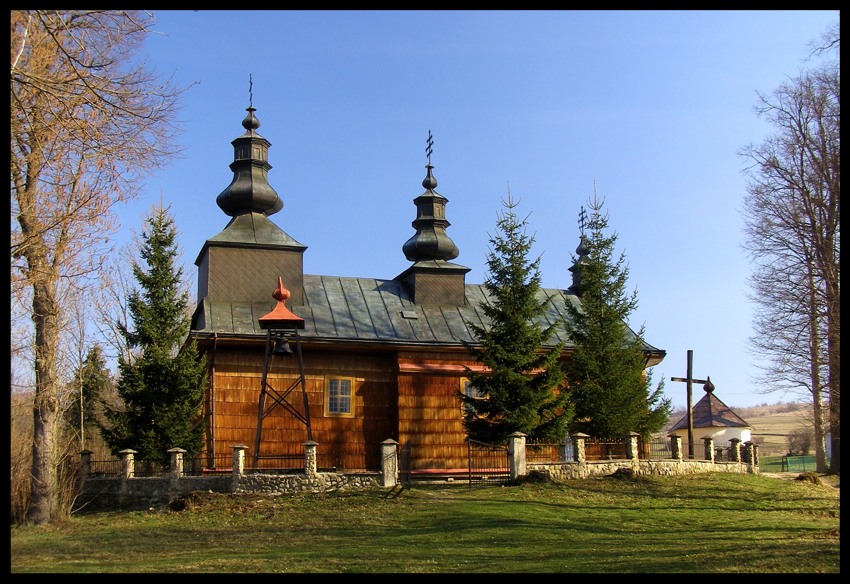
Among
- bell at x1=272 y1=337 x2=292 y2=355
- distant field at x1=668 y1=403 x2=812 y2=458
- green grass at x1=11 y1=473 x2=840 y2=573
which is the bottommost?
distant field at x1=668 y1=403 x2=812 y2=458

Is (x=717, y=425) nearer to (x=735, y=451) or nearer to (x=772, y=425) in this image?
(x=735, y=451)

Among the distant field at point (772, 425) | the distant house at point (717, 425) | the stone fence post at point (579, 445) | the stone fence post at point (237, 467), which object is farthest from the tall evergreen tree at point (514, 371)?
the distant house at point (717, 425)

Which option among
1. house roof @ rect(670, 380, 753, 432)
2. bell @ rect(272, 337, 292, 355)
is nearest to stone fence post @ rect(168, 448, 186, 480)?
bell @ rect(272, 337, 292, 355)

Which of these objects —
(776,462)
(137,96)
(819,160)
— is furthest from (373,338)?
(776,462)

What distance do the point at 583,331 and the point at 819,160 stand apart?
808cm

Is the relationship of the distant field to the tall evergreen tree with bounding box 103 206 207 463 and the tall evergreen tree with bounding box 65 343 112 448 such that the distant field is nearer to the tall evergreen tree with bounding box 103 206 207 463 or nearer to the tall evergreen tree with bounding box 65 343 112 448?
the tall evergreen tree with bounding box 103 206 207 463

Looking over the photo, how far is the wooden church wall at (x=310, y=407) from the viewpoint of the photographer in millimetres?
23812

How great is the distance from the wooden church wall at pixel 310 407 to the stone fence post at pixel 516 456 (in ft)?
15.0

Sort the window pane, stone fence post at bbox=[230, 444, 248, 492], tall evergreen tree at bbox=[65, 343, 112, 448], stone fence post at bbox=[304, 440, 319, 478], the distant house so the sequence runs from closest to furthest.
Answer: stone fence post at bbox=[230, 444, 248, 492], stone fence post at bbox=[304, 440, 319, 478], the window pane, tall evergreen tree at bbox=[65, 343, 112, 448], the distant house

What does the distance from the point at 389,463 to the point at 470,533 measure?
208 inches

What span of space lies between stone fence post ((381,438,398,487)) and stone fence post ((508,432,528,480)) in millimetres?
2885

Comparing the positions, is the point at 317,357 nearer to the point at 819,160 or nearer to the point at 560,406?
the point at 560,406

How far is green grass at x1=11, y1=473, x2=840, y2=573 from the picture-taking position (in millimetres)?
12805

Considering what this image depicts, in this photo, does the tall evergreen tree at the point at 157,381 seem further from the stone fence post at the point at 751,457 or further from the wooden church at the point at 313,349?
the stone fence post at the point at 751,457
